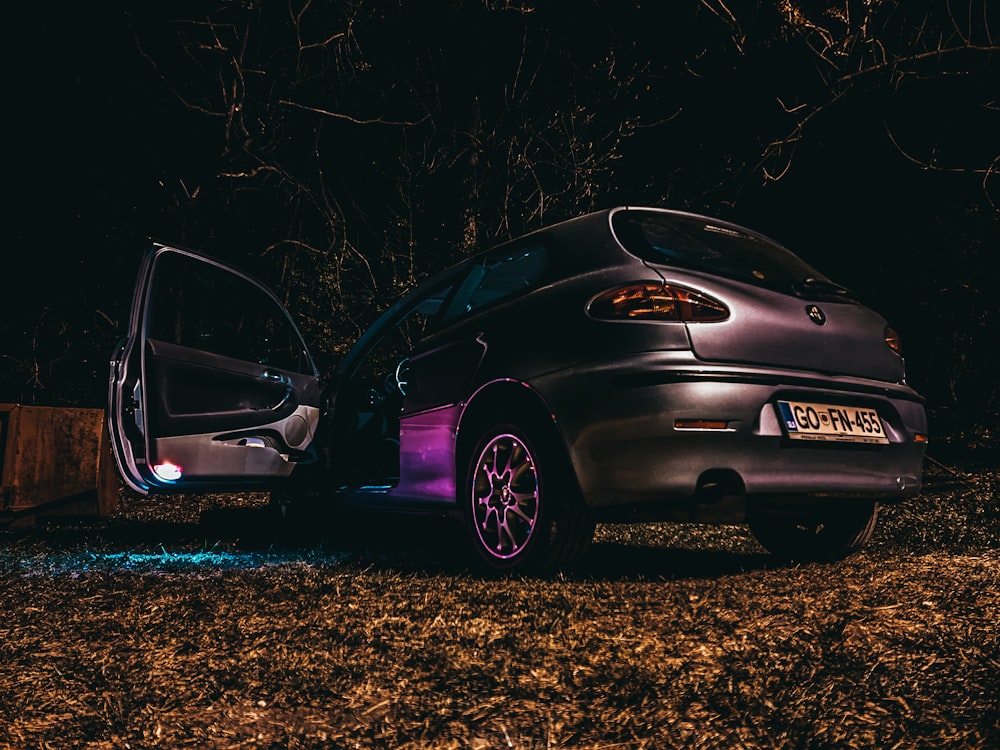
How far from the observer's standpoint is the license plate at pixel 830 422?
3.39 metres

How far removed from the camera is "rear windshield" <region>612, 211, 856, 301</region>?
360 centimetres

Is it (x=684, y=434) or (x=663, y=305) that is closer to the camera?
(x=684, y=434)

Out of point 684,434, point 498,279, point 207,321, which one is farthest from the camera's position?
point 207,321

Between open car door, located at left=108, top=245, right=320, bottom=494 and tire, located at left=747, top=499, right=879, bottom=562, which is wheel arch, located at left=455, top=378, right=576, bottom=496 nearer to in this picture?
tire, located at left=747, top=499, right=879, bottom=562

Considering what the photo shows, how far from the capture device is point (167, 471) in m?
4.75

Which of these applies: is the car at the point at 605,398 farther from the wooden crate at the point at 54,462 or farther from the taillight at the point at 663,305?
the wooden crate at the point at 54,462

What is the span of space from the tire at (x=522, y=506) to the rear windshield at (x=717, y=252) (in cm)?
91

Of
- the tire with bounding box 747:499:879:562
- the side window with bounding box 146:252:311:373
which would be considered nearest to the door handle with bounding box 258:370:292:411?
the side window with bounding box 146:252:311:373

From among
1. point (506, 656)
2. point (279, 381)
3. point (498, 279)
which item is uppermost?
point (498, 279)

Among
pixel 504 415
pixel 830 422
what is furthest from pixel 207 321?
pixel 830 422

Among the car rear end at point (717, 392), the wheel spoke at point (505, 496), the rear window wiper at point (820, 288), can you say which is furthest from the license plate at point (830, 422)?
the wheel spoke at point (505, 496)

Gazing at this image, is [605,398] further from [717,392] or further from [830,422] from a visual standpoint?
[830,422]

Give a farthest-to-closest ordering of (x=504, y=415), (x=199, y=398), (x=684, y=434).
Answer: (x=199, y=398) < (x=504, y=415) < (x=684, y=434)

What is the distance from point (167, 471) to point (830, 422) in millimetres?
3384
